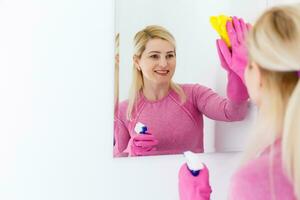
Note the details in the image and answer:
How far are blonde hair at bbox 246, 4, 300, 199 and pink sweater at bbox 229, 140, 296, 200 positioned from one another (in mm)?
16

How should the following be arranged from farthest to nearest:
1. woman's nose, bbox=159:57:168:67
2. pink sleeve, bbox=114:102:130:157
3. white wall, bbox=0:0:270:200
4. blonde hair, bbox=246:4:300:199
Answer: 1. woman's nose, bbox=159:57:168:67
2. pink sleeve, bbox=114:102:130:157
3. white wall, bbox=0:0:270:200
4. blonde hair, bbox=246:4:300:199

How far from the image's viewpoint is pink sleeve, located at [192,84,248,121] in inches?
56.7

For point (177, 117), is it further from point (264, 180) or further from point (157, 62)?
point (264, 180)

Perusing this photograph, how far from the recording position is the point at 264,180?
0.82 meters

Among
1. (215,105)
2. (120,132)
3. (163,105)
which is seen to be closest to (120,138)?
(120,132)

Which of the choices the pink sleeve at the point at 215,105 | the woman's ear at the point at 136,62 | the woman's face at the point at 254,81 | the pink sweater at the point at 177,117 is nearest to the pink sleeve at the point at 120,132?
the pink sweater at the point at 177,117

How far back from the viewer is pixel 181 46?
1394 mm

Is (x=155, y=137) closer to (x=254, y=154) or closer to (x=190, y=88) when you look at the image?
(x=190, y=88)

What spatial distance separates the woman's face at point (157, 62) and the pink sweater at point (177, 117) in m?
0.06

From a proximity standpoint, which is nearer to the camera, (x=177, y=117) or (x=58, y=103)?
(x=58, y=103)

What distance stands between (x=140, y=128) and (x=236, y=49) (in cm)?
36

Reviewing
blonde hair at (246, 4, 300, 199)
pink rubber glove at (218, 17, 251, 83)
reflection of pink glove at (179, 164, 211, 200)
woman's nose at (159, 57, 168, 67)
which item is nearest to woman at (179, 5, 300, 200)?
blonde hair at (246, 4, 300, 199)

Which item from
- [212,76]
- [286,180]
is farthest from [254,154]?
[212,76]

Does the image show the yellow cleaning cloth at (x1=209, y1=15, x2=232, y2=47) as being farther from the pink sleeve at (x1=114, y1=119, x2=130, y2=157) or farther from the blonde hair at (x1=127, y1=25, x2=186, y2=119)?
the pink sleeve at (x1=114, y1=119, x2=130, y2=157)
